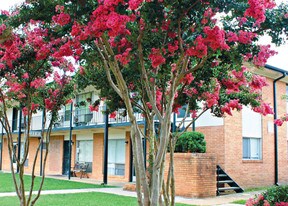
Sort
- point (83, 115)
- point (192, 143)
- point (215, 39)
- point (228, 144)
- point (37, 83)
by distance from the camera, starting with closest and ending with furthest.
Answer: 1. point (215, 39)
2. point (37, 83)
3. point (192, 143)
4. point (228, 144)
5. point (83, 115)

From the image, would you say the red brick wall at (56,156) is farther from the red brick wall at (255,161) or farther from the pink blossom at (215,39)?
the pink blossom at (215,39)

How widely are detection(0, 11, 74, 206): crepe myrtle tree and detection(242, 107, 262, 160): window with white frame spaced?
11749 millimetres

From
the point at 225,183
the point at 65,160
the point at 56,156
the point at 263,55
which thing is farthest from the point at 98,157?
the point at 263,55

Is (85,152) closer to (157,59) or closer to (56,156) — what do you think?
(56,156)

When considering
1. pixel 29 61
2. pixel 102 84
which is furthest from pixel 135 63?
pixel 29 61

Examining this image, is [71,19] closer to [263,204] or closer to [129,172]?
[263,204]

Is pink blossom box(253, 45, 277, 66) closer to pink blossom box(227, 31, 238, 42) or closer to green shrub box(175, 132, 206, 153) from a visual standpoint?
pink blossom box(227, 31, 238, 42)

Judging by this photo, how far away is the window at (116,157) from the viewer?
2250 cm

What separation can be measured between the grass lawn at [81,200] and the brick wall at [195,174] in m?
2.04

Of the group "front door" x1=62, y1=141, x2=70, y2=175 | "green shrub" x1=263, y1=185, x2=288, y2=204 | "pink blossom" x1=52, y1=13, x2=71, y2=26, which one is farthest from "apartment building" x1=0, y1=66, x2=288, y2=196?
"pink blossom" x1=52, y1=13, x2=71, y2=26

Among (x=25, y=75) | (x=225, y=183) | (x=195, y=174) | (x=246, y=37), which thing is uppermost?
(x=246, y=37)

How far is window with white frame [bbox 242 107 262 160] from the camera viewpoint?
18.2m

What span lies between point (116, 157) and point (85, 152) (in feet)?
10.5

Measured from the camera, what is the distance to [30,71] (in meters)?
7.47
